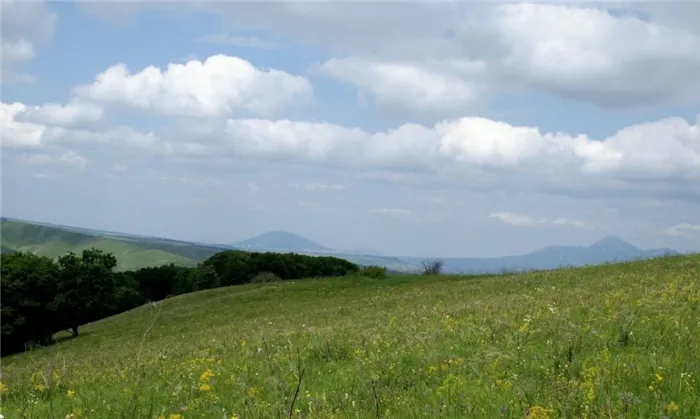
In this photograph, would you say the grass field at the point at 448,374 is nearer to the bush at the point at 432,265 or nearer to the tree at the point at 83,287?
the bush at the point at 432,265

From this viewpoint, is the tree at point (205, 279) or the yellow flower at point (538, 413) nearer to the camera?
the yellow flower at point (538, 413)

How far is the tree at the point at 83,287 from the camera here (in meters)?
66.5

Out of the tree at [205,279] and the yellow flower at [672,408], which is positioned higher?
the yellow flower at [672,408]

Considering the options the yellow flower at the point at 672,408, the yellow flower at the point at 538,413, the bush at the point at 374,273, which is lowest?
the bush at the point at 374,273

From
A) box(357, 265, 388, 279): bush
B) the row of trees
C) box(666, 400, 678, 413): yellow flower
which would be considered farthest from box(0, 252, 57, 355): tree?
box(666, 400, 678, 413): yellow flower

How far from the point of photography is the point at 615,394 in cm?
628

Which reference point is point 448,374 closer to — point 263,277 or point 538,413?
point 538,413

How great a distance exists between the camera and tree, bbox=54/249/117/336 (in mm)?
66500

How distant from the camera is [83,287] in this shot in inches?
2650

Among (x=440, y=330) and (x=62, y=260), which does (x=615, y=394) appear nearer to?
(x=440, y=330)

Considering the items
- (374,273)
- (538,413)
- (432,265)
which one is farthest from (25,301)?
(538,413)

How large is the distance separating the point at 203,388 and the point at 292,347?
4.46 m

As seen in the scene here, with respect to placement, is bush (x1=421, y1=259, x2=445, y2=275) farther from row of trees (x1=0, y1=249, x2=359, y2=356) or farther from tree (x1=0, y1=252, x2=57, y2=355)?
tree (x1=0, y1=252, x2=57, y2=355)

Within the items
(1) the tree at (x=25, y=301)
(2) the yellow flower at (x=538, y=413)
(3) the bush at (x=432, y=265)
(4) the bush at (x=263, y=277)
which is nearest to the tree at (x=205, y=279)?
(4) the bush at (x=263, y=277)
